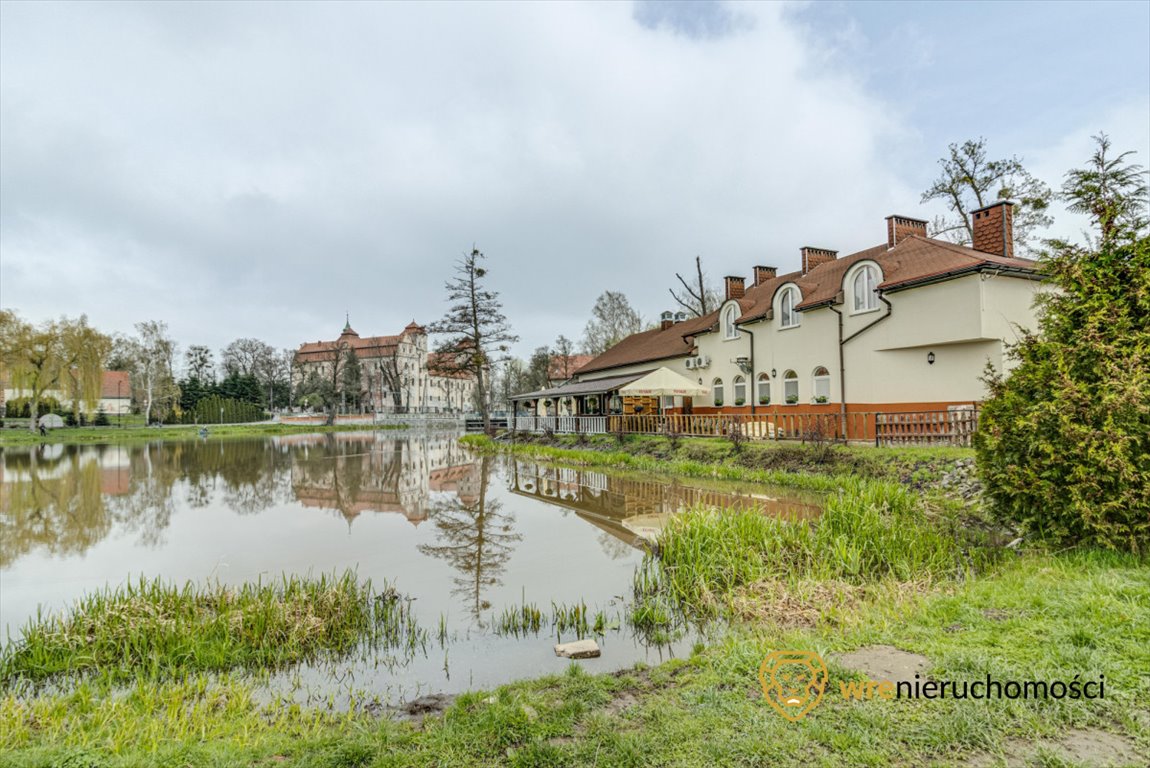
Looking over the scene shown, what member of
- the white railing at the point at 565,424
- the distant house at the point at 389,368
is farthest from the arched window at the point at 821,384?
the distant house at the point at 389,368

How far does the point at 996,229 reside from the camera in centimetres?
1606

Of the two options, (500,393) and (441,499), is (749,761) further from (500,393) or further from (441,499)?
(500,393)

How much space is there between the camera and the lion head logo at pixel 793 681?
323 centimetres

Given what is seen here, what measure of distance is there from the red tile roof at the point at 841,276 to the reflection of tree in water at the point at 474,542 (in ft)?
33.9

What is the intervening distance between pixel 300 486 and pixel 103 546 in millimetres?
7796

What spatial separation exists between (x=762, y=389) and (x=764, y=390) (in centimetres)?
14

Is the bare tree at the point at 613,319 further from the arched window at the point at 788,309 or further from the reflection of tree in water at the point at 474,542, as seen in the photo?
the reflection of tree in water at the point at 474,542

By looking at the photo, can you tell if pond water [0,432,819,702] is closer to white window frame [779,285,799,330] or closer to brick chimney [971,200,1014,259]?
white window frame [779,285,799,330]

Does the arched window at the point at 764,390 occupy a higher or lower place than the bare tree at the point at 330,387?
lower

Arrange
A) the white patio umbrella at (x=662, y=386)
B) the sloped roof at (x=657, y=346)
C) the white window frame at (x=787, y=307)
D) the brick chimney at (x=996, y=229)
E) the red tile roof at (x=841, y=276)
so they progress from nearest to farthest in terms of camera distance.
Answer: the red tile roof at (x=841, y=276) → the brick chimney at (x=996, y=229) → the white window frame at (x=787, y=307) → the white patio umbrella at (x=662, y=386) → the sloped roof at (x=657, y=346)

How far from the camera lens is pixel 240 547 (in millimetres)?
9469

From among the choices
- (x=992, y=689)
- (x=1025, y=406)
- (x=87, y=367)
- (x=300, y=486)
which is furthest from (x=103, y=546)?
(x=87, y=367)

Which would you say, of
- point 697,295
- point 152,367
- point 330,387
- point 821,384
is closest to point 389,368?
point 330,387

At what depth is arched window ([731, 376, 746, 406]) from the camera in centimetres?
2294
